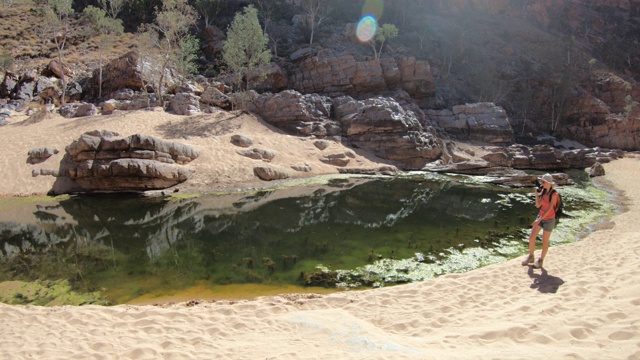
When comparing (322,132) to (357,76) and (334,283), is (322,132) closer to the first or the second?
(357,76)

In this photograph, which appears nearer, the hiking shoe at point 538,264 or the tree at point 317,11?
the hiking shoe at point 538,264

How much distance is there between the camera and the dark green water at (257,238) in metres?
9.27

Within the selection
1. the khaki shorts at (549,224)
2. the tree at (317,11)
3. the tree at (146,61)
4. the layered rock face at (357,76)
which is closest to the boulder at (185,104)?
the tree at (146,61)

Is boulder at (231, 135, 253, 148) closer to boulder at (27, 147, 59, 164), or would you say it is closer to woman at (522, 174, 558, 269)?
boulder at (27, 147, 59, 164)

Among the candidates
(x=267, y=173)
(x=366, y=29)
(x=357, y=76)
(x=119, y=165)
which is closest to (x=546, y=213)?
(x=267, y=173)

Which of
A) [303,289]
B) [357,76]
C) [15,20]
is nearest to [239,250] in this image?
[303,289]

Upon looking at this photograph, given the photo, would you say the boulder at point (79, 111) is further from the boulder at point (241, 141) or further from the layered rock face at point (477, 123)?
the layered rock face at point (477, 123)

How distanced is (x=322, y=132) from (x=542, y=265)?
26658mm

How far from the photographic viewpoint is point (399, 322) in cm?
582

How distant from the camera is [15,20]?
171 feet

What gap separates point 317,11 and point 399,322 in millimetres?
62571

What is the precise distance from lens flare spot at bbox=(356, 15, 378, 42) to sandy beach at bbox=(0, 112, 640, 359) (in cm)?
5199

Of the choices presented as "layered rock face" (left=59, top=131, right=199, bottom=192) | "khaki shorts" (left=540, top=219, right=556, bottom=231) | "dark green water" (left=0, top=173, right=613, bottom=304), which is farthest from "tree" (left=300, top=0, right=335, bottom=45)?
"khaki shorts" (left=540, top=219, right=556, bottom=231)

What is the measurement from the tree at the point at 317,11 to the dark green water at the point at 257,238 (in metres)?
44.5
